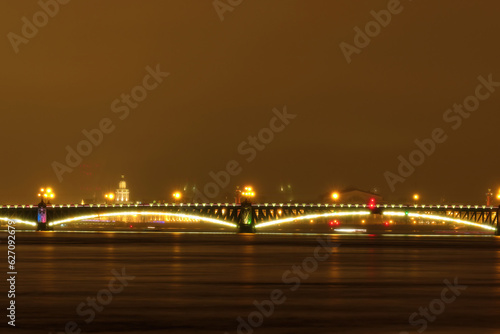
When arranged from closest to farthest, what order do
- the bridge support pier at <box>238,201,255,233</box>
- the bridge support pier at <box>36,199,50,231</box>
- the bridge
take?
the bridge
the bridge support pier at <box>238,201,255,233</box>
the bridge support pier at <box>36,199,50,231</box>

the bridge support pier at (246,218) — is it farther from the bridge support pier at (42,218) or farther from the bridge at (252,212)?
the bridge support pier at (42,218)

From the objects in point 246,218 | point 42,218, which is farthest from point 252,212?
point 42,218

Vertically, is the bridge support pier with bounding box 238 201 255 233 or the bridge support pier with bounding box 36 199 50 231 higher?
the bridge support pier with bounding box 36 199 50 231

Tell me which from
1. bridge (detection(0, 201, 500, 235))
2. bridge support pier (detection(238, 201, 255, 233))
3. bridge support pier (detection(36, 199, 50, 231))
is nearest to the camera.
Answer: bridge (detection(0, 201, 500, 235))

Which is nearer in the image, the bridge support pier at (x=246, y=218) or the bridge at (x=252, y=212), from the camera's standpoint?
the bridge at (x=252, y=212)

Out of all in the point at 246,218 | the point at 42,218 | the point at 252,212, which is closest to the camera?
the point at 252,212

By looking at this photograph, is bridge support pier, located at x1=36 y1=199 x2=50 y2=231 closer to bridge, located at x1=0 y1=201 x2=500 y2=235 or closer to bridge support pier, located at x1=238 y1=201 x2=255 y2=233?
bridge, located at x1=0 y1=201 x2=500 y2=235

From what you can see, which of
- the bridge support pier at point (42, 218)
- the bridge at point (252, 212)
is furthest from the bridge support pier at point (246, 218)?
the bridge support pier at point (42, 218)

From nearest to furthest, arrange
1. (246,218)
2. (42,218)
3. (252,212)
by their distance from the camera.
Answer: (252,212) → (246,218) → (42,218)

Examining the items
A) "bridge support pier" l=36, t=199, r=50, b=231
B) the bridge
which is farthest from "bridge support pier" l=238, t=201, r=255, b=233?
"bridge support pier" l=36, t=199, r=50, b=231

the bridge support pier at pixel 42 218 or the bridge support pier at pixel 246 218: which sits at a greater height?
the bridge support pier at pixel 42 218

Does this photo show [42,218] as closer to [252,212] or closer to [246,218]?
[246,218]

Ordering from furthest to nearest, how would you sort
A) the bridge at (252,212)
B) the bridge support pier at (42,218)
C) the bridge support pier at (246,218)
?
the bridge support pier at (42,218)
the bridge support pier at (246,218)
the bridge at (252,212)

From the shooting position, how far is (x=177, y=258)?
7381 cm
